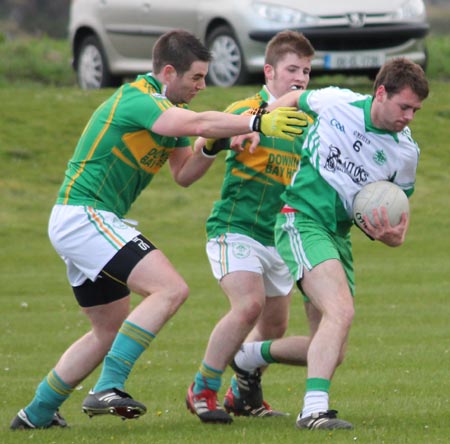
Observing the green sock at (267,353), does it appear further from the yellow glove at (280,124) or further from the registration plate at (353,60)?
the registration plate at (353,60)

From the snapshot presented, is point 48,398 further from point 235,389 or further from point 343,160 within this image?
point 343,160

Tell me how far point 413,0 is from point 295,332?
1032 cm

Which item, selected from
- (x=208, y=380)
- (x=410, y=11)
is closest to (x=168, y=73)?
(x=208, y=380)

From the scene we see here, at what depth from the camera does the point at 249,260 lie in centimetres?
884

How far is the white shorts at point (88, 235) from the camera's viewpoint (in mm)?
8188

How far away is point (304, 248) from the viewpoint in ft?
27.1

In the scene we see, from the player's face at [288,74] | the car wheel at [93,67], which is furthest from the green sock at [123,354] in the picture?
the car wheel at [93,67]

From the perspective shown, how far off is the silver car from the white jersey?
11747mm

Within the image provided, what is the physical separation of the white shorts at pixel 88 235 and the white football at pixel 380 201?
4.14 ft

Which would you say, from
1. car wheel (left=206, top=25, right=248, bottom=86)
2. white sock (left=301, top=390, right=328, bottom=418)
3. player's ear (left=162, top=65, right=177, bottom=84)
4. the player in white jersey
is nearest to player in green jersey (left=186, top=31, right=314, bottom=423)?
the player in white jersey

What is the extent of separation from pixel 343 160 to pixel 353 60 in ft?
40.4

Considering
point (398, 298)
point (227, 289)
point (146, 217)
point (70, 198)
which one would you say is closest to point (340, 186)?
point (227, 289)

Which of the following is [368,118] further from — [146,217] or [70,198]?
[146,217]

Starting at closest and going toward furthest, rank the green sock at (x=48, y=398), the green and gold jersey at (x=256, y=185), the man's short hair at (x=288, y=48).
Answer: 1. the green sock at (x=48, y=398)
2. the green and gold jersey at (x=256, y=185)
3. the man's short hair at (x=288, y=48)
